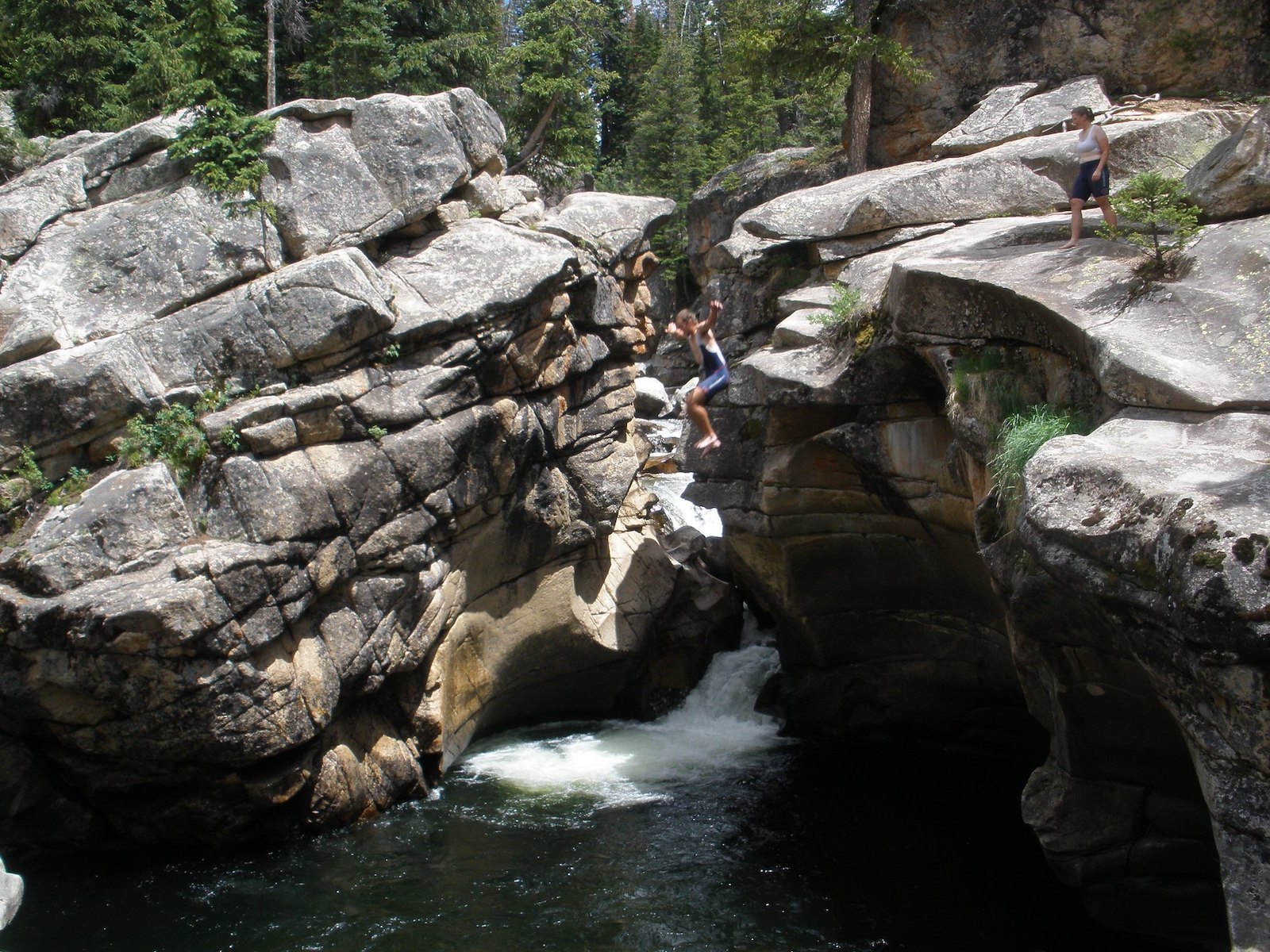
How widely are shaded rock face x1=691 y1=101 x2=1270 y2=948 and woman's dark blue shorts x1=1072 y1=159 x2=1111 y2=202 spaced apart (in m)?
0.56

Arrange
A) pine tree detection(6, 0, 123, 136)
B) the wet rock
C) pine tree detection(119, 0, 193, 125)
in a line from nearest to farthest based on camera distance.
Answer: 1. the wet rock
2. pine tree detection(119, 0, 193, 125)
3. pine tree detection(6, 0, 123, 136)

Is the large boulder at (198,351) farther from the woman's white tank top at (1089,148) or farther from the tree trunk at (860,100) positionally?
the tree trunk at (860,100)

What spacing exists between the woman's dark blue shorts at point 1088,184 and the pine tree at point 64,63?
23.4 meters

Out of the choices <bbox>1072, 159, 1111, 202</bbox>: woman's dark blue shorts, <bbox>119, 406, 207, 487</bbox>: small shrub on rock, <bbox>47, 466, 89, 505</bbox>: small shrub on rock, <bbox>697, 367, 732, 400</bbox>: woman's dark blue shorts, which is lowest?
<bbox>47, 466, 89, 505</bbox>: small shrub on rock

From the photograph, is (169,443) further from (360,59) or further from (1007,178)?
(360,59)

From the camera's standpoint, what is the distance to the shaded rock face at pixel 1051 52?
19.9 metres

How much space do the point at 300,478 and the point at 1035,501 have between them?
963cm

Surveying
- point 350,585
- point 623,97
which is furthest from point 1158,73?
point 623,97

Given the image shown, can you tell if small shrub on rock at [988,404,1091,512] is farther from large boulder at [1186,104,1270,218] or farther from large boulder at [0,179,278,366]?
large boulder at [0,179,278,366]

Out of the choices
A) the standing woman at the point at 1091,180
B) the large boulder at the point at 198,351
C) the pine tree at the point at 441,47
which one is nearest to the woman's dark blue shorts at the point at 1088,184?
the standing woman at the point at 1091,180

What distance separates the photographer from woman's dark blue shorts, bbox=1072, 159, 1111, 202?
12.2 metres

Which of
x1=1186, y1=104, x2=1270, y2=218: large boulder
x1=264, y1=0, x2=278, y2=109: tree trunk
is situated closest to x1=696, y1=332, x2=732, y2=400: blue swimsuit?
x1=1186, y1=104, x2=1270, y2=218: large boulder

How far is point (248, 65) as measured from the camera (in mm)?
28234

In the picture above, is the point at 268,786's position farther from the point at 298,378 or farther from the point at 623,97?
the point at 623,97
